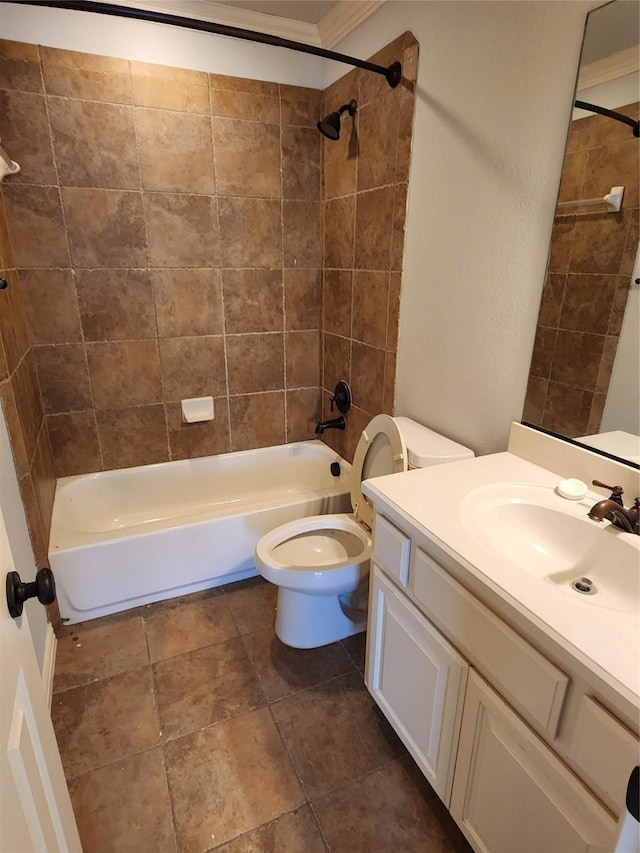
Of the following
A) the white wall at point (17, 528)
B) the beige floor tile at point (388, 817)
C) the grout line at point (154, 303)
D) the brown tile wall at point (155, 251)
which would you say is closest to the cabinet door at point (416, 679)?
the beige floor tile at point (388, 817)

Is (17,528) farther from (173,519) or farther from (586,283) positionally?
(586,283)

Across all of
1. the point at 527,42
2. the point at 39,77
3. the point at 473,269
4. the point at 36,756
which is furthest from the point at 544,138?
the point at 39,77

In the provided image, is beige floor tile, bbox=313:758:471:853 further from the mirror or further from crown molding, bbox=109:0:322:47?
crown molding, bbox=109:0:322:47

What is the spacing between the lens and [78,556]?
6.25 ft

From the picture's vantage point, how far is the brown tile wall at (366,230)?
1.83 metres

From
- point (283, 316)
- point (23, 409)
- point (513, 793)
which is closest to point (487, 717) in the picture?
point (513, 793)

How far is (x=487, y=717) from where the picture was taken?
3.26 feet

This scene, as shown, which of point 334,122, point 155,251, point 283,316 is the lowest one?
point 283,316

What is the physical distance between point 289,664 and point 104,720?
0.65 metres

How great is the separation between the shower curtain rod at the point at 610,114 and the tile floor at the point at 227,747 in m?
1.81

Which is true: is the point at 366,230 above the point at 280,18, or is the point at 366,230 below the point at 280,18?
below

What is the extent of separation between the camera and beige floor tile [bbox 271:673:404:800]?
1.43 metres

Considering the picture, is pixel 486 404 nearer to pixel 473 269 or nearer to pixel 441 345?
pixel 441 345

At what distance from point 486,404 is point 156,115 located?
1904 mm
